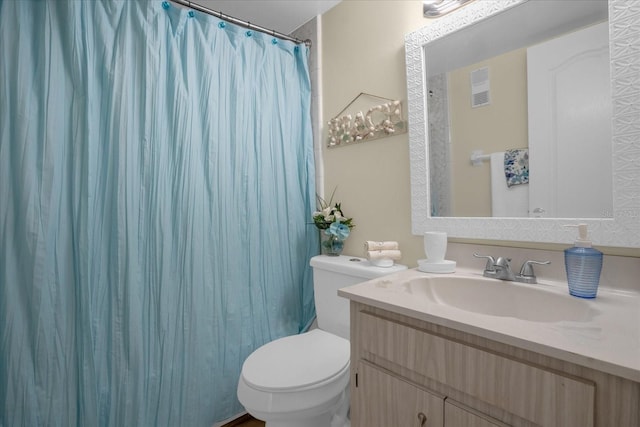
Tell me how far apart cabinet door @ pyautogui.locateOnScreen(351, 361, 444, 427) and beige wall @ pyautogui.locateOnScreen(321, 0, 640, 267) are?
64 cm

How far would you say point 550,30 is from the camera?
0.97 metres

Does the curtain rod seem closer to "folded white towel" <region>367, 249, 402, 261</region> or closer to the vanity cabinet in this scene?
"folded white towel" <region>367, 249, 402, 261</region>

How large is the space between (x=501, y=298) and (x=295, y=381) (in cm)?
75

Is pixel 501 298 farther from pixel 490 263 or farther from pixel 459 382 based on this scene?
Answer: pixel 459 382

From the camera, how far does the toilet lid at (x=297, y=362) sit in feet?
3.45

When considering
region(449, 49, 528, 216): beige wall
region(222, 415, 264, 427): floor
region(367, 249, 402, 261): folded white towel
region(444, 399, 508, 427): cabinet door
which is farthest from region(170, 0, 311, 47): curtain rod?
region(222, 415, 264, 427): floor

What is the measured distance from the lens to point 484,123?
1107 mm

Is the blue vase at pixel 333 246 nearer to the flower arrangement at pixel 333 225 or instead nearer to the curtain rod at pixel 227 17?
the flower arrangement at pixel 333 225

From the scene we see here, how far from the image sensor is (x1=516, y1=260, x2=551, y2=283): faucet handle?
96cm

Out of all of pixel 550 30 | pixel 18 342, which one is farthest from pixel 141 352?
pixel 550 30

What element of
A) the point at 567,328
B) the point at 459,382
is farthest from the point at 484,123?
the point at 459,382

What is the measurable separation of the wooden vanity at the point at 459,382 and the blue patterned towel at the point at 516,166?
580mm

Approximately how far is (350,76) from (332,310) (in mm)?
1216

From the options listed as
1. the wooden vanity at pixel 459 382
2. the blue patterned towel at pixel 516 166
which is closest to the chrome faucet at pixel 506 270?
the blue patterned towel at pixel 516 166
